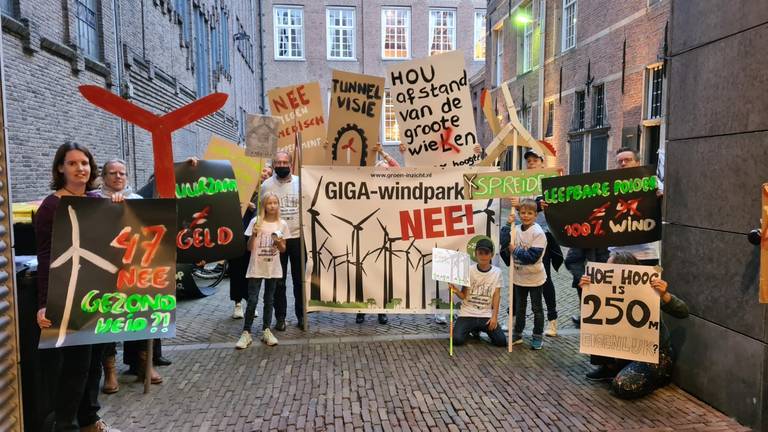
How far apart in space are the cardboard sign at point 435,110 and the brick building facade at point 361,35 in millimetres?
26800

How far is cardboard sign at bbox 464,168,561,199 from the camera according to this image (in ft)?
15.6

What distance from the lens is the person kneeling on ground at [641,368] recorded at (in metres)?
3.98

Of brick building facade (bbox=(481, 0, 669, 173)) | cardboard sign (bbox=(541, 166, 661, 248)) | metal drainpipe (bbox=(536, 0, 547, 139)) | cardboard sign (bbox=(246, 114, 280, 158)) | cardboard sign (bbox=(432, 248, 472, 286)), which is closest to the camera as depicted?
cardboard sign (bbox=(541, 166, 661, 248))

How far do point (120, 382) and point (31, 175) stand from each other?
467 centimetres

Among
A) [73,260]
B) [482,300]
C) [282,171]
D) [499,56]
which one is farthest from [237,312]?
[499,56]

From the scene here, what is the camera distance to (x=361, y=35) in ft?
111

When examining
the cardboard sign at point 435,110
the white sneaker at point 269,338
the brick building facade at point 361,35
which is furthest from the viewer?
the brick building facade at point 361,35

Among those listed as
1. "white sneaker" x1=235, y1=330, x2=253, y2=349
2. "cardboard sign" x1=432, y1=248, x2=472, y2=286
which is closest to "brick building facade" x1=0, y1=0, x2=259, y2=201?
"white sneaker" x1=235, y1=330, x2=253, y2=349

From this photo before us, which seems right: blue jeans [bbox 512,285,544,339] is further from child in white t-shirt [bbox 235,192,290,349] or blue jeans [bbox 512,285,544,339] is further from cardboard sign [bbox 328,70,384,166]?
child in white t-shirt [bbox 235,192,290,349]

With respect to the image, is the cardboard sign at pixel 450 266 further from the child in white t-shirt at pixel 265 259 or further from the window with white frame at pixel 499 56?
the window with white frame at pixel 499 56

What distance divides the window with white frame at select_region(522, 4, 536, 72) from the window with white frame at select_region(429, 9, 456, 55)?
1496 centimetres

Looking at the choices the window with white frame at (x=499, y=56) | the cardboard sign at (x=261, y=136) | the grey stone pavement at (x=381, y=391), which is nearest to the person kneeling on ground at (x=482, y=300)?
the grey stone pavement at (x=381, y=391)

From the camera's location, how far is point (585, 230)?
460 centimetres

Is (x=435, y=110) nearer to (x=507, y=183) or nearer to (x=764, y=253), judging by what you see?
(x=507, y=183)
